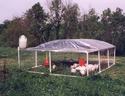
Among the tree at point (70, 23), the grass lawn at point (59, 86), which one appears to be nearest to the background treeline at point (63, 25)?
the tree at point (70, 23)

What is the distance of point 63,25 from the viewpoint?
3566 centimetres

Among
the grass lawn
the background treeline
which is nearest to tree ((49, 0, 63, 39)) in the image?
the background treeline

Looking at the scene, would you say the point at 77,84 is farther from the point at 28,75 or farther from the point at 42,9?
the point at 42,9

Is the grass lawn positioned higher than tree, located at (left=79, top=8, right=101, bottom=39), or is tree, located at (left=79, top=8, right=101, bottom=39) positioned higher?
tree, located at (left=79, top=8, right=101, bottom=39)

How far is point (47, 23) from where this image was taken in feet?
115

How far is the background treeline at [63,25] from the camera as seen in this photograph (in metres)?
32.9

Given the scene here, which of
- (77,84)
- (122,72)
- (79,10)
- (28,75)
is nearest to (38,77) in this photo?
(28,75)

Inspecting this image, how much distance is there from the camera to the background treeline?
32.9 meters

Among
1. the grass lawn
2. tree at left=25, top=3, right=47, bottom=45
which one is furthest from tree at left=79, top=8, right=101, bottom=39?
the grass lawn

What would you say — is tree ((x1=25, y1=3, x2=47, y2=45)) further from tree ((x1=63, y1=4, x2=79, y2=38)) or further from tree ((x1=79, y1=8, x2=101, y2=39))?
tree ((x1=79, y1=8, x2=101, y2=39))

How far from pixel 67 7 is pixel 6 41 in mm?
8825

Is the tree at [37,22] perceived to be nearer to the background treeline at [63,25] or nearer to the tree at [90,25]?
the background treeline at [63,25]

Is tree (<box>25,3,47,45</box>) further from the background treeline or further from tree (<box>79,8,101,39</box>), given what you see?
tree (<box>79,8,101,39</box>)

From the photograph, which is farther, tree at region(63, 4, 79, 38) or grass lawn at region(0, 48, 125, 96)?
tree at region(63, 4, 79, 38)
